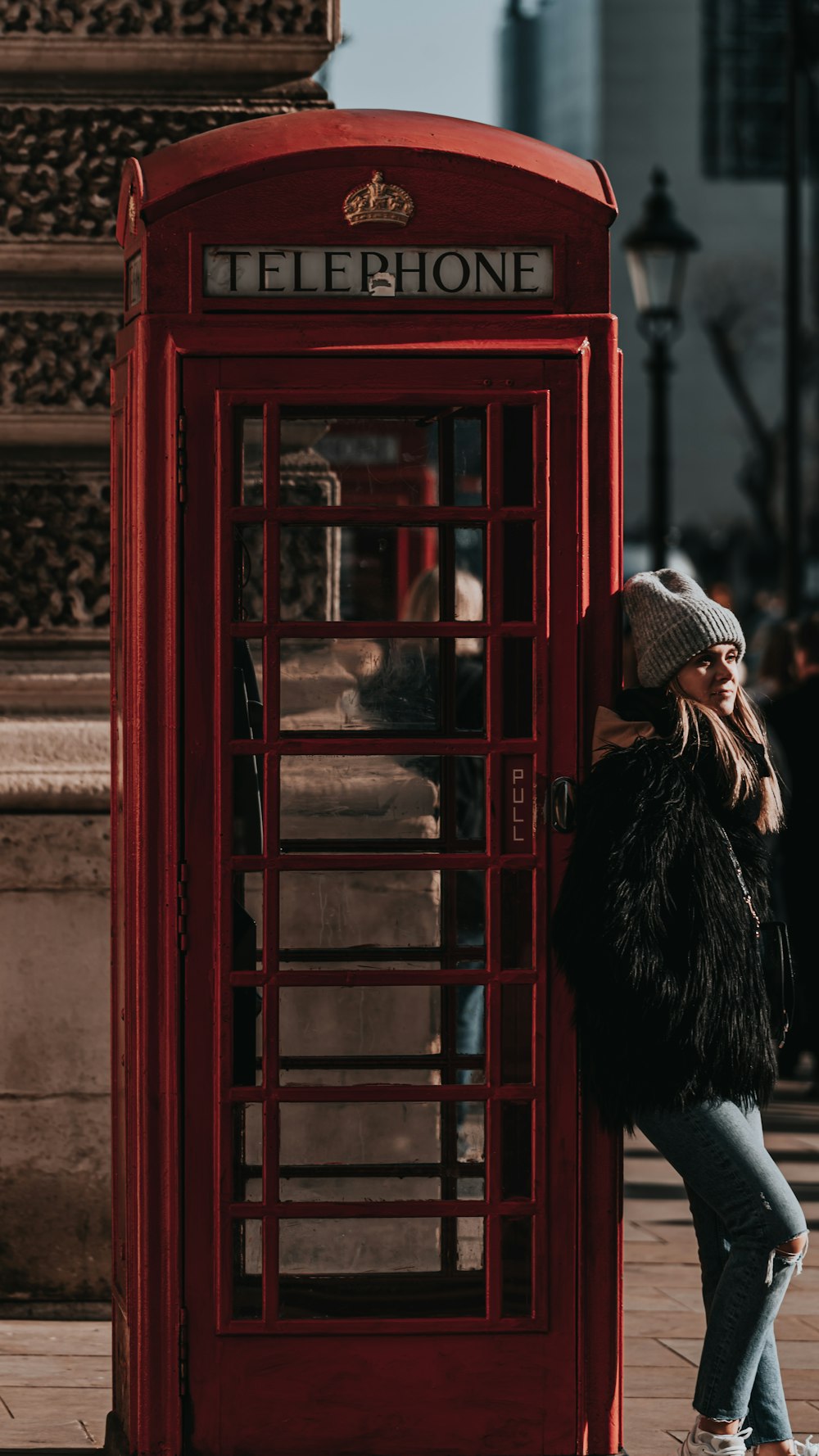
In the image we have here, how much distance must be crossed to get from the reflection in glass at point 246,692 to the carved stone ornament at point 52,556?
188 centimetres

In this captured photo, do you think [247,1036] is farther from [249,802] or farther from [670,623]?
[670,623]

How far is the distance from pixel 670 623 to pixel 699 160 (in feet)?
290

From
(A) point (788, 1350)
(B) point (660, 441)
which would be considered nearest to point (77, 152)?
(A) point (788, 1350)

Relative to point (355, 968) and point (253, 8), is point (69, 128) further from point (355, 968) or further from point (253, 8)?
point (355, 968)

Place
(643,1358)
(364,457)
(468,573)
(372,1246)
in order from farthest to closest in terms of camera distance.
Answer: (643,1358)
(364,457)
(468,573)
(372,1246)

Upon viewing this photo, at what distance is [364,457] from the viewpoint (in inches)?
210

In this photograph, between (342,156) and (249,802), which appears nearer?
(342,156)

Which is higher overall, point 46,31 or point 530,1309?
point 46,31

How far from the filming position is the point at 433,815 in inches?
178

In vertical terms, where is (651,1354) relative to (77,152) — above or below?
below

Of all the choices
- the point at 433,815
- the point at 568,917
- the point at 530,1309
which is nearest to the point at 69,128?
the point at 433,815

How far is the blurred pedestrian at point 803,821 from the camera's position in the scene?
30.0 feet

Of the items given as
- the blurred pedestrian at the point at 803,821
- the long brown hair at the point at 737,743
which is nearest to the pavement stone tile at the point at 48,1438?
the long brown hair at the point at 737,743

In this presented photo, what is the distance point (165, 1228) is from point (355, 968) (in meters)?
0.59
